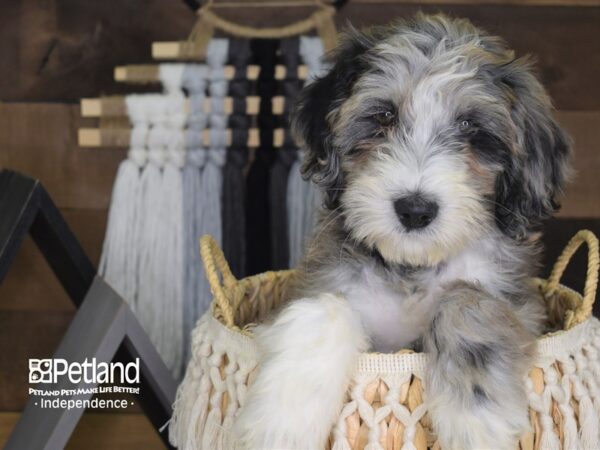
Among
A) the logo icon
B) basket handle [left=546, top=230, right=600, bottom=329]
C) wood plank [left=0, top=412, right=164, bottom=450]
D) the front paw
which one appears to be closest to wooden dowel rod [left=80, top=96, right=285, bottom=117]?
the logo icon

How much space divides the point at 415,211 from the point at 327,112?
49 centimetres

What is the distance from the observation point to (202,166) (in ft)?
10.1

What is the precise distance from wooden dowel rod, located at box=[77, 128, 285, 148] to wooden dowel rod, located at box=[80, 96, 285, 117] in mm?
68

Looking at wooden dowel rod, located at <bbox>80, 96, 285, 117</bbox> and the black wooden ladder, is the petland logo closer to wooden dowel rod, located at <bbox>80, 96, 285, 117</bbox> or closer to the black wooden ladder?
the black wooden ladder

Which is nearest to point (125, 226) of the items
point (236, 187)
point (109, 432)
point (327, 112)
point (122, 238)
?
point (122, 238)

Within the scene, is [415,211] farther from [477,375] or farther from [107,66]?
[107,66]

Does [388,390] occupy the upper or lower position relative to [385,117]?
lower

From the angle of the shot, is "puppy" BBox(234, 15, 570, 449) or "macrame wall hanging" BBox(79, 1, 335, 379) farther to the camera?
"macrame wall hanging" BBox(79, 1, 335, 379)

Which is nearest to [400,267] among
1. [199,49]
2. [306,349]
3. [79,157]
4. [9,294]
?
[306,349]

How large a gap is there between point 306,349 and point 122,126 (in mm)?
1769

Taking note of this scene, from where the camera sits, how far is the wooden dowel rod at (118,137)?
3057 millimetres

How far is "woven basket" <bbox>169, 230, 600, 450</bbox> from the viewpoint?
166 centimetres

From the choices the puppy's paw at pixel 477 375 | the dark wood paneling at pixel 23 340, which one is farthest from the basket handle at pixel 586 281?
the dark wood paneling at pixel 23 340

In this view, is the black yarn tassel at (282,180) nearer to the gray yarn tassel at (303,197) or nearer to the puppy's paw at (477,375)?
the gray yarn tassel at (303,197)
